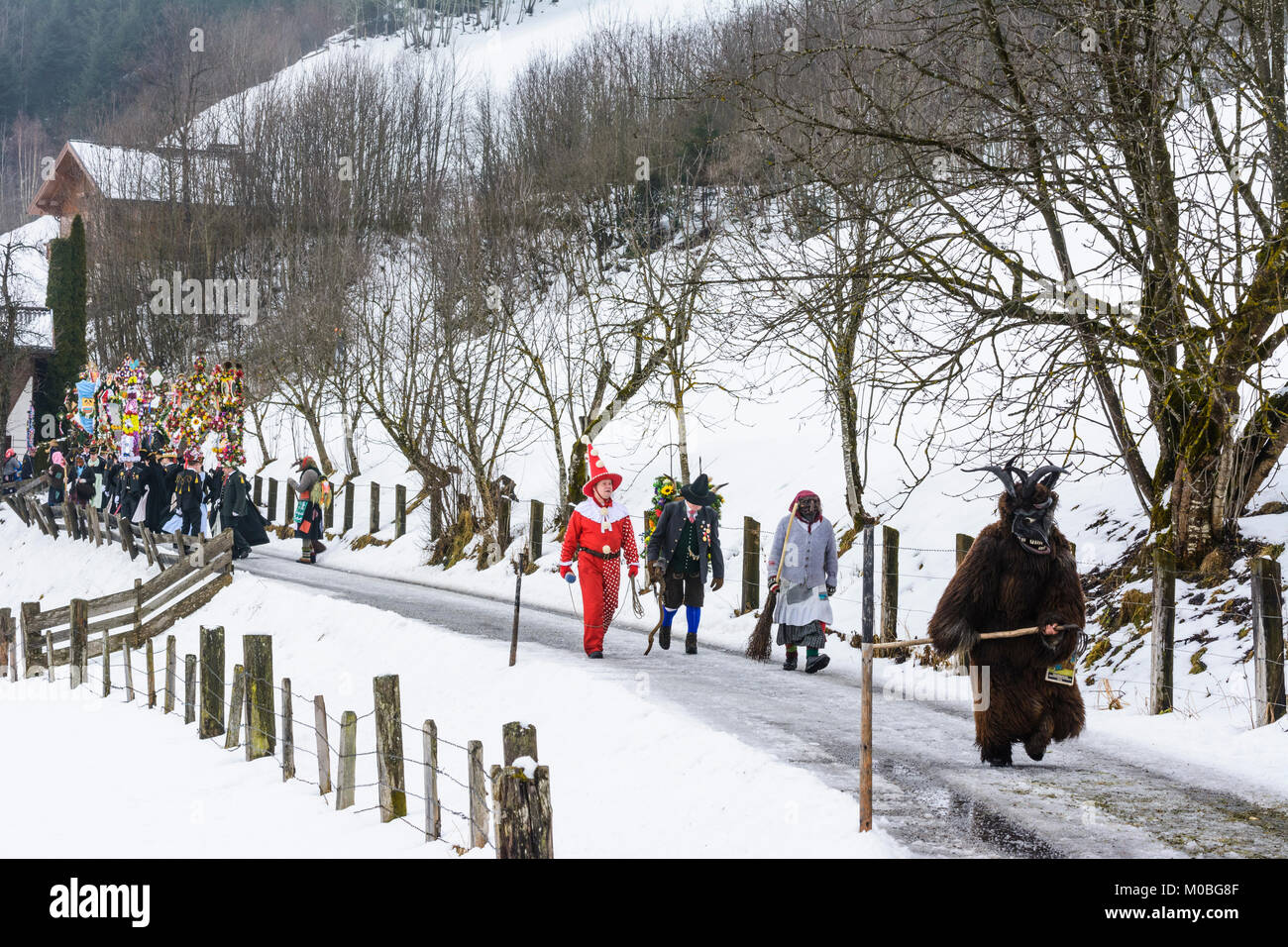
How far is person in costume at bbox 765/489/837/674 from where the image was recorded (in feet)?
40.3

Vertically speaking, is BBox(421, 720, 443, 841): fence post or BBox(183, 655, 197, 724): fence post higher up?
BBox(421, 720, 443, 841): fence post

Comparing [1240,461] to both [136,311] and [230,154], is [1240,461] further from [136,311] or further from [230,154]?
[230,154]

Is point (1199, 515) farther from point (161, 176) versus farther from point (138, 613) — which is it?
point (161, 176)

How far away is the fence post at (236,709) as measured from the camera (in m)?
12.6

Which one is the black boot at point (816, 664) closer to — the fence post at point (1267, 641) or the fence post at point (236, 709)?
the fence post at point (1267, 641)

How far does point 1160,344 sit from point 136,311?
41862mm

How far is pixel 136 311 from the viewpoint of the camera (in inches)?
1763

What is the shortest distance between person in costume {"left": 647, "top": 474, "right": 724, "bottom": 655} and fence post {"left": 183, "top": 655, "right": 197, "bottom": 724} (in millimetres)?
5301

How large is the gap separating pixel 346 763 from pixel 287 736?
1.49 metres

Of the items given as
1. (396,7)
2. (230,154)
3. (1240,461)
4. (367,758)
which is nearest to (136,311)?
(230,154)

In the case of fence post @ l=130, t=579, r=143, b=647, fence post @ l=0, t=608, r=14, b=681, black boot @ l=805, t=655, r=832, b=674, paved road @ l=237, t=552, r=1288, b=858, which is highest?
paved road @ l=237, t=552, r=1288, b=858

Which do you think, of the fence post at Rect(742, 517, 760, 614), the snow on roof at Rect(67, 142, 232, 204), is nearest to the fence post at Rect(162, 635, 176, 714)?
the fence post at Rect(742, 517, 760, 614)

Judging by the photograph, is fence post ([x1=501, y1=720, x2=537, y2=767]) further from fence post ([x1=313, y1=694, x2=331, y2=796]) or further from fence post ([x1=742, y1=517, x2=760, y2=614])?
fence post ([x1=742, y1=517, x2=760, y2=614])

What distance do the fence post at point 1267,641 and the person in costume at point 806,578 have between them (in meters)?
4.06
